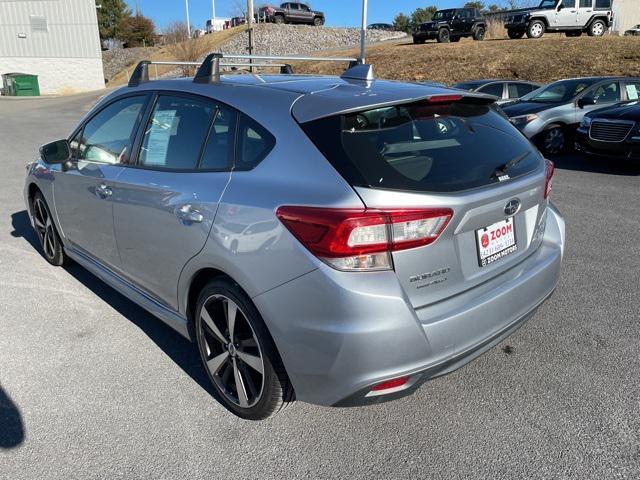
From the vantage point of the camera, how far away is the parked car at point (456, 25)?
95.8ft

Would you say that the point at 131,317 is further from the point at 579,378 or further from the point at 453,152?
the point at 579,378

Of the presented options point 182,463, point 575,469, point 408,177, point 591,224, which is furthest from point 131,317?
point 591,224

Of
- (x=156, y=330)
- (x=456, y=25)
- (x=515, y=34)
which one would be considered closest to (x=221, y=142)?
(x=156, y=330)

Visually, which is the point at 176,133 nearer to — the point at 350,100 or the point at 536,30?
the point at 350,100

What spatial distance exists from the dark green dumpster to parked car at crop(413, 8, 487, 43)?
83.5 ft

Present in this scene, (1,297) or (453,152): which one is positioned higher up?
(453,152)

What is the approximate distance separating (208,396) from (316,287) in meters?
1.22

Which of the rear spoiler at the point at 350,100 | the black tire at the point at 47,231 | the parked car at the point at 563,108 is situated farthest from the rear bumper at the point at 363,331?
the parked car at the point at 563,108

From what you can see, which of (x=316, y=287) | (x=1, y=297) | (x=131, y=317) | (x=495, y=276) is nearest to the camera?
(x=316, y=287)

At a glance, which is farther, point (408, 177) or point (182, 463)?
point (182, 463)

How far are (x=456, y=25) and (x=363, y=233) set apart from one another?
30.7 meters

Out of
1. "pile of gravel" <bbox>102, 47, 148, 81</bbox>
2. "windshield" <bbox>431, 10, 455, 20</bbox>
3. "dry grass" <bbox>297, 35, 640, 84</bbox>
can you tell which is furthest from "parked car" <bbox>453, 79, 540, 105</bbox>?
"pile of gravel" <bbox>102, 47, 148, 81</bbox>

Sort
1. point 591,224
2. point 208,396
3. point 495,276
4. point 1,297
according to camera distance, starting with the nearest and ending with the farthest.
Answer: point 495,276 < point 208,396 < point 1,297 < point 591,224

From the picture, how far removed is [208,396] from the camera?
2891mm
